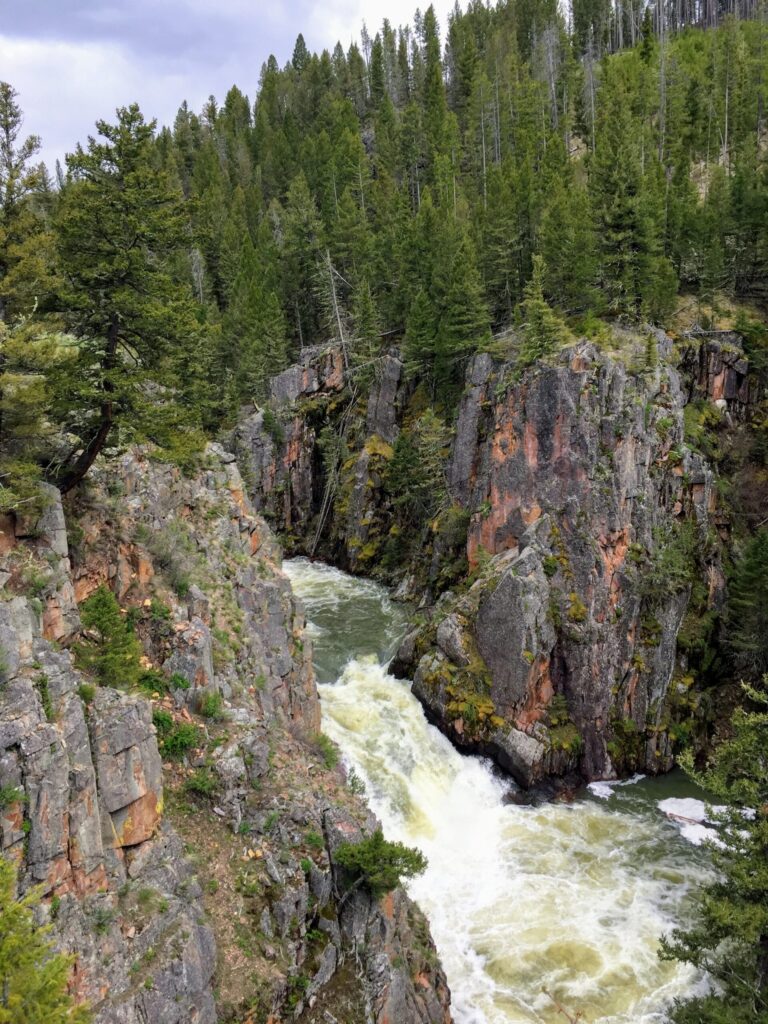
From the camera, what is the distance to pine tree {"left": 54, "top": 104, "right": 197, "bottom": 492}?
622 inches

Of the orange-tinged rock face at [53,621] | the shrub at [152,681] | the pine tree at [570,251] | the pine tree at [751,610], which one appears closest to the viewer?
the orange-tinged rock face at [53,621]

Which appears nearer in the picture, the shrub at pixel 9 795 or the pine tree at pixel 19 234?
the shrub at pixel 9 795

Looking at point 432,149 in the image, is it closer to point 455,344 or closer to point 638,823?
point 455,344

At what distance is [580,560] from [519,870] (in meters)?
13.5

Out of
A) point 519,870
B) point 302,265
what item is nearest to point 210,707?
point 519,870

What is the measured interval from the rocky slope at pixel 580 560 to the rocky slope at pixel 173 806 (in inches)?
447

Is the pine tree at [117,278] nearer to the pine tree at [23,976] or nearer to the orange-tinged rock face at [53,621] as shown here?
the orange-tinged rock face at [53,621]

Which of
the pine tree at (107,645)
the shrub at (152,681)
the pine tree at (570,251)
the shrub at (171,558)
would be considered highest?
Answer: the pine tree at (570,251)

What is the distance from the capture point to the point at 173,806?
14.2 meters

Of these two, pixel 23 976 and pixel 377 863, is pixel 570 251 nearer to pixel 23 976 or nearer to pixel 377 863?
pixel 377 863

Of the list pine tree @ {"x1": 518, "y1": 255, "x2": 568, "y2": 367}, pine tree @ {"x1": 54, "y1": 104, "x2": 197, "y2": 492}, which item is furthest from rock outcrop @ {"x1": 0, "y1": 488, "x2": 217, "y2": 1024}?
pine tree @ {"x1": 518, "y1": 255, "x2": 568, "y2": 367}

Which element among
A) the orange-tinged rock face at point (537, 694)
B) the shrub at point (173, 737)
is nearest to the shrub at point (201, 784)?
the shrub at point (173, 737)

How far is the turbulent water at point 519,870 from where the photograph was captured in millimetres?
18156

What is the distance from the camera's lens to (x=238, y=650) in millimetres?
19031
